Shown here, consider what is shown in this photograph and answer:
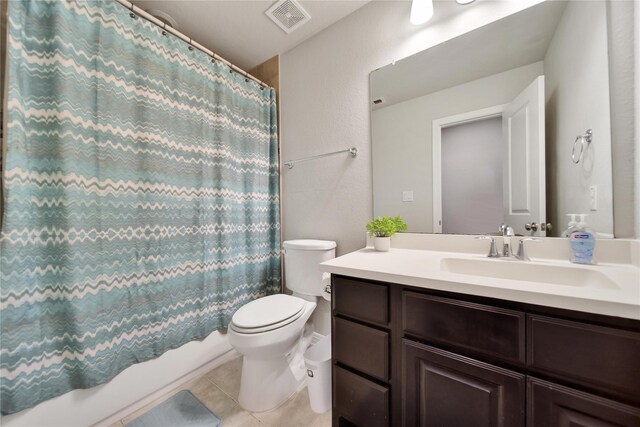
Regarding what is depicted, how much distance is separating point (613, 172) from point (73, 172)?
7.05ft

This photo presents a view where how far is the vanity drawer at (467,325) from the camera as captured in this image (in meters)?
0.61

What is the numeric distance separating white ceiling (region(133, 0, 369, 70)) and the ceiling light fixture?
403 millimetres

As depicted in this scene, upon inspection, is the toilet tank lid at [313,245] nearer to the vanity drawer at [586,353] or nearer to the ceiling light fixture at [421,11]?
the vanity drawer at [586,353]

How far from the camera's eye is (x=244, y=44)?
1768mm

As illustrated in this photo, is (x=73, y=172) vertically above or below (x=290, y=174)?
below

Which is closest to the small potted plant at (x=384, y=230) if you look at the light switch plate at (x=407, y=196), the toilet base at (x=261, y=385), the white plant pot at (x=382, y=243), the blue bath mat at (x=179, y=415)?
the white plant pot at (x=382, y=243)

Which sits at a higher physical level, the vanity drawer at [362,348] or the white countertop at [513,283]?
the white countertop at [513,283]

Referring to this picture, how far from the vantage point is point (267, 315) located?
120 cm

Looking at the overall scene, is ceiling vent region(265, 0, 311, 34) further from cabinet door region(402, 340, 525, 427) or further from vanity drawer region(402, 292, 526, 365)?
cabinet door region(402, 340, 525, 427)

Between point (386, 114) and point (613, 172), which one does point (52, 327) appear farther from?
point (613, 172)

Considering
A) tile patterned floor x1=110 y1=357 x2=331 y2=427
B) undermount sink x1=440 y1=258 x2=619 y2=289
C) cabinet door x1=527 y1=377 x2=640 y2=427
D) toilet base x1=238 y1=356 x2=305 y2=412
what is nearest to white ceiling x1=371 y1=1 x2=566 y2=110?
undermount sink x1=440 y1=258 x2=619 y2=289

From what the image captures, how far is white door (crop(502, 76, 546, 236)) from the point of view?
0.98 metres

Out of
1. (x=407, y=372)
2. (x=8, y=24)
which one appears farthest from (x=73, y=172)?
(x=407, y=372)

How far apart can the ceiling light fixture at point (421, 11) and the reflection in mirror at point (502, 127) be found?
0.50ft
